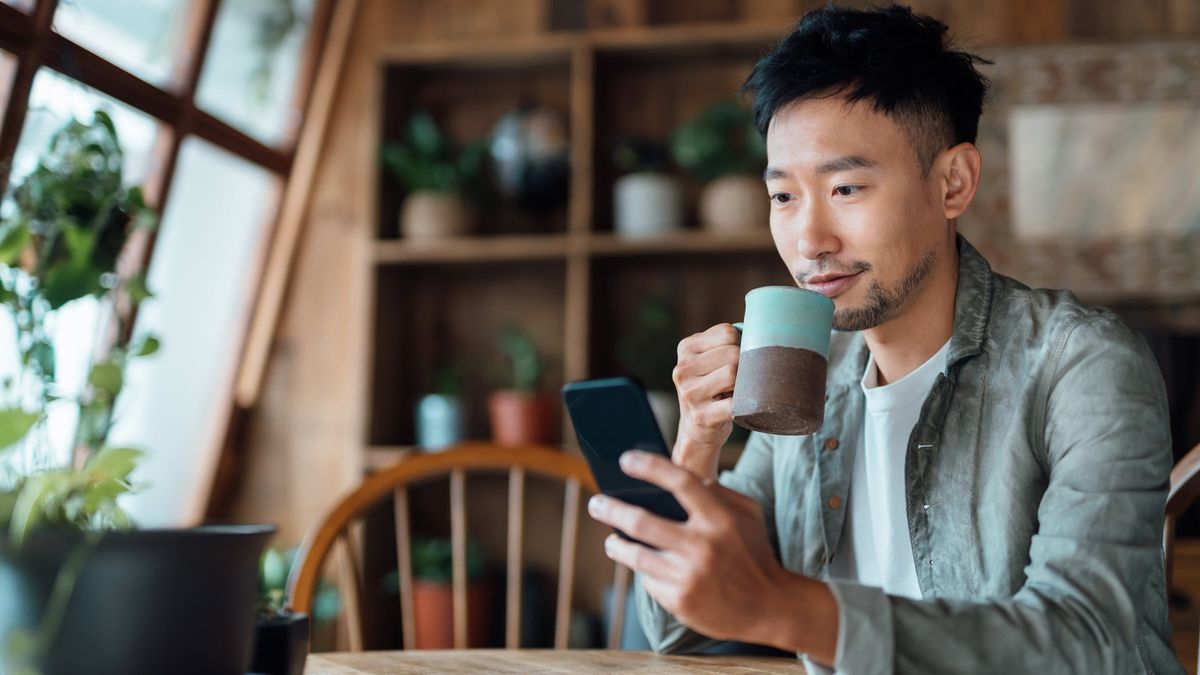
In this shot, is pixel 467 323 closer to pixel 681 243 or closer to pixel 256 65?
pixel 681 243

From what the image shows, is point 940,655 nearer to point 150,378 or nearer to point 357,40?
point 150,378

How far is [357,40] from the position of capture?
341 centimetres

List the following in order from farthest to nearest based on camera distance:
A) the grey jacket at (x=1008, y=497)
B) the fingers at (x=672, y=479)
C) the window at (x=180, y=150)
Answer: the window at (x=180, y=150) → the grey jacket at (x=1008, y=497) → the fingers at (x=672, y=479)

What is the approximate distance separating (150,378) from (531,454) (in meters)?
1.68

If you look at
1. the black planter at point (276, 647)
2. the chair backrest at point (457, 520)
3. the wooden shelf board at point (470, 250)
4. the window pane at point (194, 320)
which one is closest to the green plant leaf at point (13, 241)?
the black planter at point (276, 647)

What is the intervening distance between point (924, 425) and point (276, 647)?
82cm

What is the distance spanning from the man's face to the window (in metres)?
1.59

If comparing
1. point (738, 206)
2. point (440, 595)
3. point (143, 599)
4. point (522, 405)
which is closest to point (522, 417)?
point (522, 405)

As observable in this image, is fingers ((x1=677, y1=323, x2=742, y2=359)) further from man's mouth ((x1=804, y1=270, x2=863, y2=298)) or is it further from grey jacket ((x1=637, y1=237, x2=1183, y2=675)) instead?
grey jacket ((x1=637, y1=237, x2=1183, y2=675))

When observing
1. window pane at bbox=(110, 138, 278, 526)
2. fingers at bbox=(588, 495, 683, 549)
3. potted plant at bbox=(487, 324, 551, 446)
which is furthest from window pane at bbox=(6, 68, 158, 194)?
fingers at bbox=(588, 495, 683, 549)

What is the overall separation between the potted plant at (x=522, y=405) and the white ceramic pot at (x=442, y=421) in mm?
106

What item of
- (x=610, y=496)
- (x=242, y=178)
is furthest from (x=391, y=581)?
(x=610, y=496)

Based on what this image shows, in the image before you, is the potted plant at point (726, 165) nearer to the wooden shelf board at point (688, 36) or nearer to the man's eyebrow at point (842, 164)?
the wooden shelf board at point (688, 36)

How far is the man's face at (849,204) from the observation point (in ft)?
4.29
